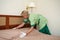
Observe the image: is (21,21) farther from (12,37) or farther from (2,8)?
(12,37)

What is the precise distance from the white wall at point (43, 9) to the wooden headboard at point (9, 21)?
187 millimetres

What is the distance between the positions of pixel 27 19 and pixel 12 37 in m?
0.85

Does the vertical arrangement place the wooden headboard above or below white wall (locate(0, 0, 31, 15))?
below

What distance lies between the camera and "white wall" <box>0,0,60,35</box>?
3.58 metres

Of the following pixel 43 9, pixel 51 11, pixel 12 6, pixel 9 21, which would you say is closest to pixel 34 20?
pixel 9 21

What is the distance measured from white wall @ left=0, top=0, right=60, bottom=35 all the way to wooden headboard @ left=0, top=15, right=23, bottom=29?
187 mm

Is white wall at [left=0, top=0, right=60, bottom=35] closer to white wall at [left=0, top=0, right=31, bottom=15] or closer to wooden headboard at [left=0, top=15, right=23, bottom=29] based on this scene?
white wall at [left=0, top=0, right=31, bottom=15]

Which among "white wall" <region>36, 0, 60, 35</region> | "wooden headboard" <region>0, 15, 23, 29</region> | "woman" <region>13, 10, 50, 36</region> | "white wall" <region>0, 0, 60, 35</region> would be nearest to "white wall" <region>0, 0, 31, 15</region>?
"white wall" <region>0, 0, 60, 35</region>

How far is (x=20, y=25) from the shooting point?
3.59 metres

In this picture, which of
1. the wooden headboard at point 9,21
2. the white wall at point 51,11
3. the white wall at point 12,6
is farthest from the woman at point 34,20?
the white wall at point 51,11

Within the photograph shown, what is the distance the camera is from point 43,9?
15.0ft

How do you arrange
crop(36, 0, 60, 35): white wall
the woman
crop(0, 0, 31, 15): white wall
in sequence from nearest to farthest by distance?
the woman, crop(0, 0, 31, 15): white wall, crop(36, 0, 60, 35): white wall

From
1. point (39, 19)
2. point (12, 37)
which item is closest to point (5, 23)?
point (12, 37)

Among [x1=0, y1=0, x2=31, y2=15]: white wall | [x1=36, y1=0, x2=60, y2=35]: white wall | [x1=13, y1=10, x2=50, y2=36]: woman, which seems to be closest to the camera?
[x1=13, y1=10, x2=50, y2=36]: woman
